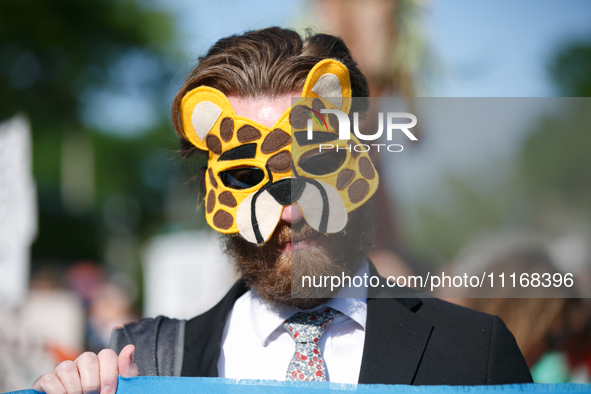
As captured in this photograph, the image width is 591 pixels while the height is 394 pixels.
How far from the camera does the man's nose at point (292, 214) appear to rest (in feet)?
5.91

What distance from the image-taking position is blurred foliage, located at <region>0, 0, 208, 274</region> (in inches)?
639

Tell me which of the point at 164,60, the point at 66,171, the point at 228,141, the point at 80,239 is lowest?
the point at 80,239

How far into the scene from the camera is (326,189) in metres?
1.82

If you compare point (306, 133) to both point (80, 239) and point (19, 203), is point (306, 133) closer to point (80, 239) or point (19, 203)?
point (19, 203)

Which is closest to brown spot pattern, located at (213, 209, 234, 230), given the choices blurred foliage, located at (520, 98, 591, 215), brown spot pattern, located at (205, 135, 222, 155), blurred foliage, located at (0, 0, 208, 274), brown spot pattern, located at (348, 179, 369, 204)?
brown spot pattern, located at (205, 135, 222, 155)

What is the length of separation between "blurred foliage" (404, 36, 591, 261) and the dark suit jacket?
27cm

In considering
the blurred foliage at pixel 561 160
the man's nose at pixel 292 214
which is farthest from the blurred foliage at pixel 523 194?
the man's nose at pixel 292 214

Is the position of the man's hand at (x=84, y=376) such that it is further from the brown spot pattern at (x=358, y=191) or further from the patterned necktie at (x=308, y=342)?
the brown spot pattern at (x=358, y=191)

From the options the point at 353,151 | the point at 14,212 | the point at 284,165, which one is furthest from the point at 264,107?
the point at 14,212

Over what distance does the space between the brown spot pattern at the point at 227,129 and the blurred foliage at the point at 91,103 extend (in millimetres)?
12025

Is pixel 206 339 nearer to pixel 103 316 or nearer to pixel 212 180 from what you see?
pixel 212 180

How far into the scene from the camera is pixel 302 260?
1.80 m

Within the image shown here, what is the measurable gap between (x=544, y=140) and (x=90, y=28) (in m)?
19.5

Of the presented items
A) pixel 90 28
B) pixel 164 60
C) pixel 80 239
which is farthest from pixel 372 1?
pixel 80 239
